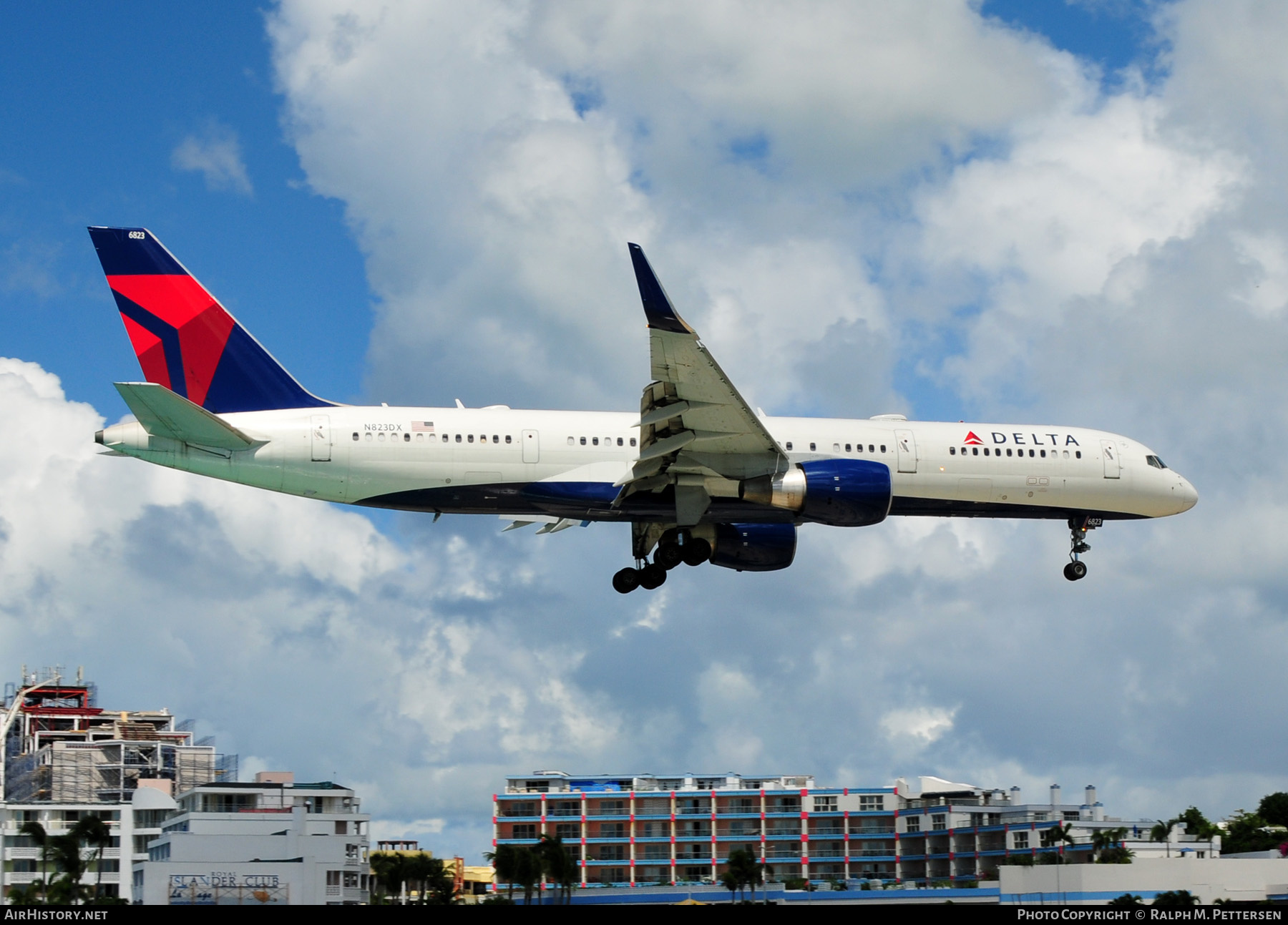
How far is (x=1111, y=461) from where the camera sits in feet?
120

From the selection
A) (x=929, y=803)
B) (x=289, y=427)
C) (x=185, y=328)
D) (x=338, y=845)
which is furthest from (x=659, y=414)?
(x=929, y=803)

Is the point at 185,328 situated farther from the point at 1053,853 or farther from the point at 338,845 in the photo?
the point at 1053,853

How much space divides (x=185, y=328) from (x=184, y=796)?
138ft

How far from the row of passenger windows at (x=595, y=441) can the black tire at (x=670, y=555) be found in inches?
139

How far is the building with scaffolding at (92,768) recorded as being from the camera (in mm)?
72375

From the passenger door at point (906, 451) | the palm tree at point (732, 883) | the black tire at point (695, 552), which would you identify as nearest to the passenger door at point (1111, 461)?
the passenger door at point (906, 451)

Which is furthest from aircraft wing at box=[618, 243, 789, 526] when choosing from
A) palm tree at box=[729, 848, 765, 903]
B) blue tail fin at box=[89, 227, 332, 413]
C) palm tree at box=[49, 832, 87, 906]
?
palm tree at box=[49, 832, 87, 906]

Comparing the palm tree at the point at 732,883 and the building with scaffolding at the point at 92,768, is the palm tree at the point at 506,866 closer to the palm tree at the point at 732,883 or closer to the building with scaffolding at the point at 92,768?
the palm tree at the point at 732,883

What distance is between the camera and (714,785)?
70000mm

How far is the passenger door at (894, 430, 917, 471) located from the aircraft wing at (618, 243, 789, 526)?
374 centimetres

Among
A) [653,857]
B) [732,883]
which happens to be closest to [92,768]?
[653,857]

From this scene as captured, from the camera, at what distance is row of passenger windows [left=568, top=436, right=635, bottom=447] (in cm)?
3216

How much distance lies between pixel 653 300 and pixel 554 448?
604 centimetres

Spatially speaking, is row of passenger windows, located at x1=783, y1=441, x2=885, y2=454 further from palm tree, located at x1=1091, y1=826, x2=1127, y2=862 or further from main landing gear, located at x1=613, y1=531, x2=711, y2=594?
palm tree, located at x1=1091, y1=826, x2=1127, y2=862
